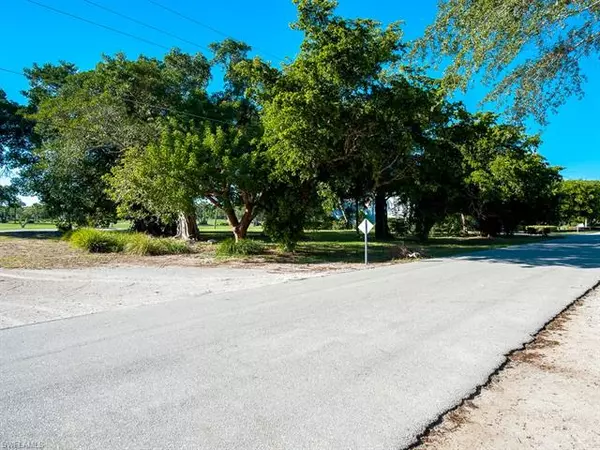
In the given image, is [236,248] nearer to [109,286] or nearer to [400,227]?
[109,286]

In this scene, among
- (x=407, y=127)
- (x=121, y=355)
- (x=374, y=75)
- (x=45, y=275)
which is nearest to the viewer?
(x=121, y=355)

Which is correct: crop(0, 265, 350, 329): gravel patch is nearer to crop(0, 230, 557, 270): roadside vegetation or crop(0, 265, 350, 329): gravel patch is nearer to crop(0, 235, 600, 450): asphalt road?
crop(0, 235, 600, 450): asphalt road

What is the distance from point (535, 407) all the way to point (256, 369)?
259cm

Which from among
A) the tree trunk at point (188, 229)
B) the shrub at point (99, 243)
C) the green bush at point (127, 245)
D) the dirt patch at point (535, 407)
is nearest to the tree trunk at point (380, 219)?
the tree trunk at point (188, 229)

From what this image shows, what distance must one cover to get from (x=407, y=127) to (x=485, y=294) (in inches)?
459

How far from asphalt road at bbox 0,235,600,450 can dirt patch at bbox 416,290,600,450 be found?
186 mm

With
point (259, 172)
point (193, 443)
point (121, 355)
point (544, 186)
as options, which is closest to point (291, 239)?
point (259, 172)

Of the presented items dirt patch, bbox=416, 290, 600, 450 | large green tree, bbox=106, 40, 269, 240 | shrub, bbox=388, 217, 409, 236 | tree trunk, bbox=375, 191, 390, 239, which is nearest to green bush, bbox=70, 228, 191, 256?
large green tree, bbox=106, 40, 269, 240

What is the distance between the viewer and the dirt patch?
116 inches

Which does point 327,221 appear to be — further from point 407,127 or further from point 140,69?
point 140,69

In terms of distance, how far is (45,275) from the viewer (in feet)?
39.8

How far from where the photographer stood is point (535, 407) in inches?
138

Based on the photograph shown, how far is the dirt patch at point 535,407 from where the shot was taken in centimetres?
295

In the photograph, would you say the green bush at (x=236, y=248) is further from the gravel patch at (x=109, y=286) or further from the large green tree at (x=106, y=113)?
the large green tree at (x=106, y=113)
